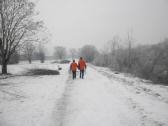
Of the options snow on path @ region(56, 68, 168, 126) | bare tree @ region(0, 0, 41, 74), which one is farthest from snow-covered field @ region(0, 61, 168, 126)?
bare tree @ region(0, 0, 41, 74)

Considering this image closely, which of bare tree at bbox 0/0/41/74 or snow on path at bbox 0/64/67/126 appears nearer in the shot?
snow on path at bbox 0/64/67/126

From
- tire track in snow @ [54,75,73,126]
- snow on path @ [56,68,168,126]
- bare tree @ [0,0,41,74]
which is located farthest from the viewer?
bare tree @ [0,0,41,74]

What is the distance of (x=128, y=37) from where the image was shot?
44.9 m

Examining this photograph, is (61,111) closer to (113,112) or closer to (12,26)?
(113,112)

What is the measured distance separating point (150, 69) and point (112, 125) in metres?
28.6

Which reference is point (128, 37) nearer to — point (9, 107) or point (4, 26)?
point (4, 26)

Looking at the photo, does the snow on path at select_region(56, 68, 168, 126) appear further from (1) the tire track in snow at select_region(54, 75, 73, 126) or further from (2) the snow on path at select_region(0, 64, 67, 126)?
(2) the snow on path at select_region(0, 64, 67, 126)

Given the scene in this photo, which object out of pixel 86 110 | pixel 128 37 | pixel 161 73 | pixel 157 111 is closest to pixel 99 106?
pixel 86 110

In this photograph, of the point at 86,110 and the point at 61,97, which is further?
the point at 61,97

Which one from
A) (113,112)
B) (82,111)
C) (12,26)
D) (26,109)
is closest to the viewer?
(113,112)

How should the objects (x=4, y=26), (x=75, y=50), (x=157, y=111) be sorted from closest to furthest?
(x=157, y=111), (x=4, y=26), (x=75, y=50)

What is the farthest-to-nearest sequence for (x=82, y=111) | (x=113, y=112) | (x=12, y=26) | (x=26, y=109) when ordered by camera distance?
(x=12, y=26)
(x=26, y=109)
(x=82, y=111)
(x=113, y=112)

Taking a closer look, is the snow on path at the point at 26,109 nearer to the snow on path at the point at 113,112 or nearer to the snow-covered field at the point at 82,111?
the snow-covered field at the point at 82,111

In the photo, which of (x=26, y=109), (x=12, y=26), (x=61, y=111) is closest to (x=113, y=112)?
(x=61, y=111)
